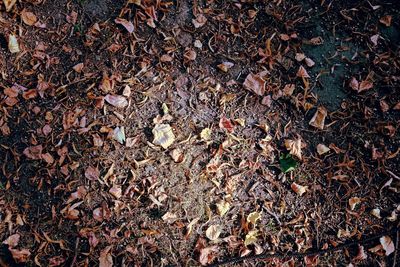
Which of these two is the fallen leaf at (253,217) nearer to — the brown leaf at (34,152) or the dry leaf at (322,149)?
the dry leaf at (322,149)

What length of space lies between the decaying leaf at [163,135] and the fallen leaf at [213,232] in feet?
2.07

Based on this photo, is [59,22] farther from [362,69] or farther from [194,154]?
[362,69]

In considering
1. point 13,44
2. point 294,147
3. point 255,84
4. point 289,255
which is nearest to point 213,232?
point 289,255

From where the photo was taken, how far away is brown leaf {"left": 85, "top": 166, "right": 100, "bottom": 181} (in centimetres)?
274

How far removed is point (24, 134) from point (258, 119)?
1654 millimetres

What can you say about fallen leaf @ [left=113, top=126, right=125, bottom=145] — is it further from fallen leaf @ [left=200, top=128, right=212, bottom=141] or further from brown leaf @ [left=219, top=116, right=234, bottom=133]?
brown leaf @ [left=219, top=116, right=234, bottom=133]

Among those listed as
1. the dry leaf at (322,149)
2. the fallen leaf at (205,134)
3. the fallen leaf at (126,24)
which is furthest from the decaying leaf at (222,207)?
the fallen leaf at (126,24)

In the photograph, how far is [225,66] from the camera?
2996mm

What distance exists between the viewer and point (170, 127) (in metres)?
2.84

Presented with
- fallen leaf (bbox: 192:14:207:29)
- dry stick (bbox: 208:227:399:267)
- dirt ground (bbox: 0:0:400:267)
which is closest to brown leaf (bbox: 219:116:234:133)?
dirt ground (bbox: 0:0:400:267)

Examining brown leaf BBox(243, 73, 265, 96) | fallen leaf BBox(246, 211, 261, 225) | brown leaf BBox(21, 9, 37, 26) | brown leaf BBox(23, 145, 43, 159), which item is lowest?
fallen leaf BBox(246, 211, 261, 225)

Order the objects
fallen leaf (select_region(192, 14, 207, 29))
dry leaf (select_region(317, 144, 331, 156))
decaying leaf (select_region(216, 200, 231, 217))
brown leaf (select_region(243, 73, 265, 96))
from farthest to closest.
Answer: fallen leaf (select_region(192, 14, 207, 29))
brown leaf (select_region(243, 73, 265, 96))
dry leaf (select_region(317, 144, 331, 156))
decaying leaf (select_region(216, 200, 231, 217))

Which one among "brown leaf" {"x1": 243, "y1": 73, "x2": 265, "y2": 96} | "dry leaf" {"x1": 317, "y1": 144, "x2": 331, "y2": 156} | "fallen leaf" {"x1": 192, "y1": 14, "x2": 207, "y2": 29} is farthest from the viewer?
"fallen leaf" {"x1": 192, "y1": 14, "x2": 207, "y2": 29}

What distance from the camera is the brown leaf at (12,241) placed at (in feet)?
8.82
